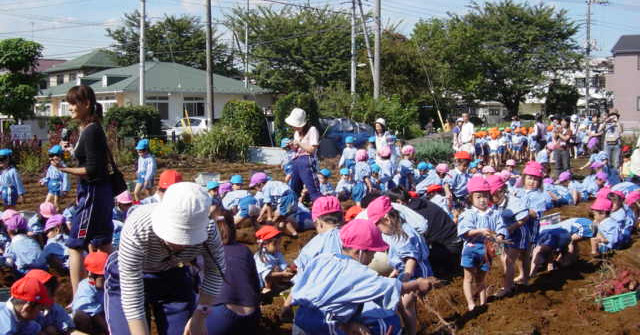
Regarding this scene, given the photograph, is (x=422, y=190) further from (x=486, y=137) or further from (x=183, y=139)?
(x=183, y=139)

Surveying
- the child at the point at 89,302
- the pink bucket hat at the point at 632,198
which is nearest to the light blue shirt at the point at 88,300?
the child at the point at 89,302

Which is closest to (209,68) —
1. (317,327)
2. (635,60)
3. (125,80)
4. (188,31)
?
(125,80)

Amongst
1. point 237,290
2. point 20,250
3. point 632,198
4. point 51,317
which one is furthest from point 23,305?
point 632,198

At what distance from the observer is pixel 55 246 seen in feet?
23.6

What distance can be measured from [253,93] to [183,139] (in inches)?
860

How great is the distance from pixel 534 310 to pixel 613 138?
12188 millimetres

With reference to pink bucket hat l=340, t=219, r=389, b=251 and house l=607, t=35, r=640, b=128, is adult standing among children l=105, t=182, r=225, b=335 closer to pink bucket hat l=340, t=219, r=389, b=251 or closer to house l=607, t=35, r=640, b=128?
pink bucket hat l=340, t=219, r=389, b=251

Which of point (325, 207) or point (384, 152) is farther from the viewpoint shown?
point (384, 152)

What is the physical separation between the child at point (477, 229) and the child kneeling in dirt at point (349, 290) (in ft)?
7.37

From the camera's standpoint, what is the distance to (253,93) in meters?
Answer: 43.7

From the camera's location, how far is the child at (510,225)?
21.4 ft

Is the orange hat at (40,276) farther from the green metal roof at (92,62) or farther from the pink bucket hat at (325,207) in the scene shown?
the green metal roof at (92,62)

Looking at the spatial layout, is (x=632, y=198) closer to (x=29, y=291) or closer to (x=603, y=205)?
(x=603, y=205)

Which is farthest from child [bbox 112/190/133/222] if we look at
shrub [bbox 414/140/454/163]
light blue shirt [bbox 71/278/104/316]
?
shrub [bbox 414/140/454/163]
